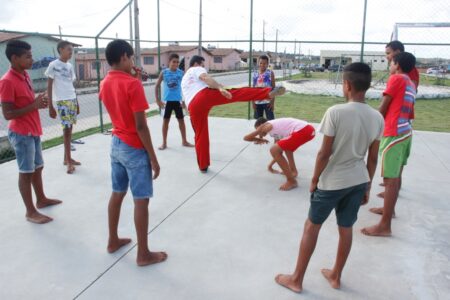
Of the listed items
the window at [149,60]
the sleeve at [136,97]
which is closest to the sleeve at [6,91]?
the sleeve at [136,97]

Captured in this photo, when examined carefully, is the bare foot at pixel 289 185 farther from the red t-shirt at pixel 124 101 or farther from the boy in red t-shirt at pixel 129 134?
the red t-shirt at pixel 124 101

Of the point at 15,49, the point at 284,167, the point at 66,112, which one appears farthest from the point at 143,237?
the point at 66,112

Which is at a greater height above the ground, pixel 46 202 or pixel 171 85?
pixel 171 85

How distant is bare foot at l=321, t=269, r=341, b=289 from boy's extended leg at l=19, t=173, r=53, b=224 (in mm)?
2474

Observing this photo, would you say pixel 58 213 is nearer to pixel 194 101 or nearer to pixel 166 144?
pixel 194 101

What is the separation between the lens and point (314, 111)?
11.6 metres

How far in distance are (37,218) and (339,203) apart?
8.73ft

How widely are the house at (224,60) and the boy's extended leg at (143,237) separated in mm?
49827

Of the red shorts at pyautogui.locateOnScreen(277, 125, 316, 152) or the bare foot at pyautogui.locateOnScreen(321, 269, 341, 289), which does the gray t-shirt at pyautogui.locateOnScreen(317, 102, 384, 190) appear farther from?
the red shorts at pyautogui.locateOnScreen(277, 125, 316, 152)

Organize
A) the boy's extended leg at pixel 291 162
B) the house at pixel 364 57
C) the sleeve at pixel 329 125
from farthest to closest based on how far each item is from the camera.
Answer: the house at pixel 364 57 < the boy's extended leg at pixel 291 162 < the sleeve at pixel 329 125

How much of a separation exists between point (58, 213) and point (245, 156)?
2836mm

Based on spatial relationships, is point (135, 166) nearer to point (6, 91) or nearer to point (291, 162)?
point (6, 91)

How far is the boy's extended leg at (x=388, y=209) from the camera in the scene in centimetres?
320

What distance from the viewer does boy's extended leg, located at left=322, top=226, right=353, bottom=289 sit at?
7.76 ft
